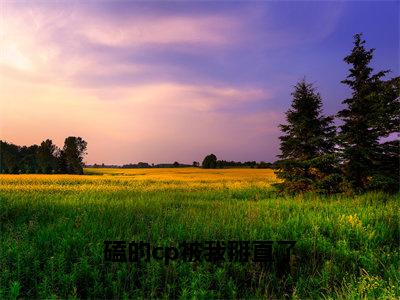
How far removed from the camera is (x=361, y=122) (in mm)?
17625

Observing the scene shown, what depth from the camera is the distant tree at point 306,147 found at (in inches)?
685

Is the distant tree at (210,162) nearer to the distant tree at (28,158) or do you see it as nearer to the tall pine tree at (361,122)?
the distant tree at (28,158)

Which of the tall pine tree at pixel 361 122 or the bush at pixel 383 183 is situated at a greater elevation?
the tall pine tree at pixel 361 122

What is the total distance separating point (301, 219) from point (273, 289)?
4145 mm

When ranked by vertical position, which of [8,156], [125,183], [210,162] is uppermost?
[8,156]

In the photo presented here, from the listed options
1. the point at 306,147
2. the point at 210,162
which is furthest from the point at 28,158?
the point at 306,147

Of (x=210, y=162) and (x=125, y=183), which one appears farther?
(x=210, y=162)

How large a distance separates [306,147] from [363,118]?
319 cm

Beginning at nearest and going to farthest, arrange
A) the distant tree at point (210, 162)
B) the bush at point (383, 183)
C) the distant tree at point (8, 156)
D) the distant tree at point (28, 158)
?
the bush at point (383, 183), the distant tree at point (8, 156), the distant tree at point (28, 158), the distant tree at point (210, 162)

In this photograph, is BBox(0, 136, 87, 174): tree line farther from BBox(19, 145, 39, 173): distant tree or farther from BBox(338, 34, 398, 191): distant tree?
BBox(338, 34, 398, 191): distant tree

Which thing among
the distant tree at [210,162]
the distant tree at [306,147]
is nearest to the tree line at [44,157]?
the distant tree at [210,162]

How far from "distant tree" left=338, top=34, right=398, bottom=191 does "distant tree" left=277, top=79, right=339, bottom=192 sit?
0.81 meters

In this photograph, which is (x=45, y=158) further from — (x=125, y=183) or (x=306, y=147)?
(x=306, y=147)

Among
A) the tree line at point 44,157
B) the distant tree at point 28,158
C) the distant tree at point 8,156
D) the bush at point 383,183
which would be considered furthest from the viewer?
the distant tree at point 28,158
